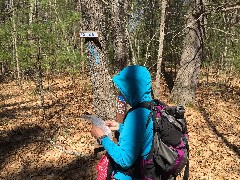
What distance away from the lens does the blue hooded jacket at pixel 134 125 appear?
2.49m

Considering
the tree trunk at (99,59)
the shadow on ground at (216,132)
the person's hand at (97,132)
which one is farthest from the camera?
the shadow on ground at (216,132)

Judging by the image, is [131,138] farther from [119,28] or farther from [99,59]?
[119,28]

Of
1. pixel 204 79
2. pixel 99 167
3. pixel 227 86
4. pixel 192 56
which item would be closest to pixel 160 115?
pixel 99 167

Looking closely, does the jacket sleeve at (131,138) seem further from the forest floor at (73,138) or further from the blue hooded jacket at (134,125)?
the forest floor at (73,138)

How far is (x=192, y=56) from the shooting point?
10.8m

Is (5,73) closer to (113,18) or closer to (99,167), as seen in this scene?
(113,18)

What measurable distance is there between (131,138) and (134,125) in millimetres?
107

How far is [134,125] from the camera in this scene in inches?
98.4

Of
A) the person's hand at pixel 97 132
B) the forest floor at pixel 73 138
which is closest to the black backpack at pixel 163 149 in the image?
the person's hand at pixel 97 132

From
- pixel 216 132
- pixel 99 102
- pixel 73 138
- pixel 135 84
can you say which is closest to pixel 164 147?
pixel 135 84

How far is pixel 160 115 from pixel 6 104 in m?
11.9

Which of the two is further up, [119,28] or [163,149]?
[119,28]

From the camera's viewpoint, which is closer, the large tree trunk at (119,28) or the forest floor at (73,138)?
the large tree trunk at (119,28)

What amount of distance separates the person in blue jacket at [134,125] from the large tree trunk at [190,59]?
8.62 m
